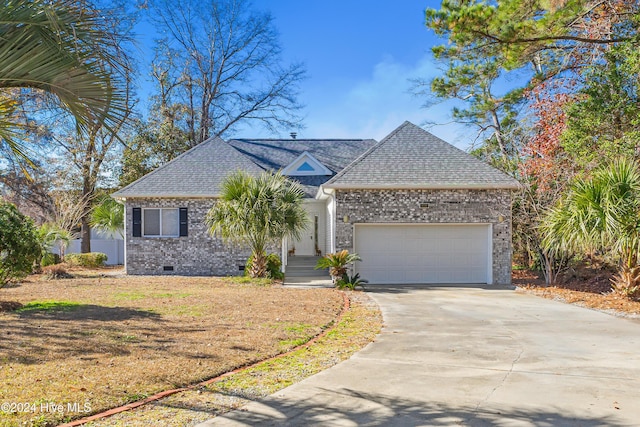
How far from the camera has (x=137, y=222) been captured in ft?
62.1

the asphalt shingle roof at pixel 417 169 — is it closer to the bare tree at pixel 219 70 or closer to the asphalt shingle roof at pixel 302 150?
the asphalt shingle roof at pixel 302 150

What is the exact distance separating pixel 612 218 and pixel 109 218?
848 inches

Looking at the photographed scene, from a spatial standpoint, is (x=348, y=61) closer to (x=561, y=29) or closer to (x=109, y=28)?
(x=561, y=29)

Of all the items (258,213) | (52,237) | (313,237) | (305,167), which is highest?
(305,167)

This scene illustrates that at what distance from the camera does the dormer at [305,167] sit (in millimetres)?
22312

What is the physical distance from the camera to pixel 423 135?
18.8m

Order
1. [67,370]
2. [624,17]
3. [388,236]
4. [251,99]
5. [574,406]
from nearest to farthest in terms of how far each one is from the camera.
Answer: [574,406] → [67,370] → [624,17] → [388,236] → [251,99]

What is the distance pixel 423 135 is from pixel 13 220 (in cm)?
1343

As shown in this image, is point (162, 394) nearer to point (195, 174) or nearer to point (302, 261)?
point (302, 261)

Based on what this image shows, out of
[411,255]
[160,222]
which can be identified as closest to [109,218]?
[160,222]

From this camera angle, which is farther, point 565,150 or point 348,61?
point 348,61

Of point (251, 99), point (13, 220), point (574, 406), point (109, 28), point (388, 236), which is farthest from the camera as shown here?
point (251, 99)

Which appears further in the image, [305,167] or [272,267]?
[305,167]

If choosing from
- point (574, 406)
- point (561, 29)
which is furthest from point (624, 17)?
point (574, 406)
